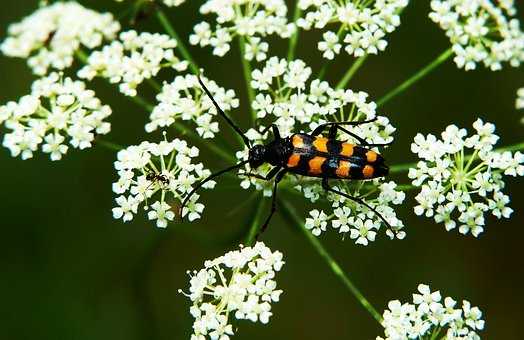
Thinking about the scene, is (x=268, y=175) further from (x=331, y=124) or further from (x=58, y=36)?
(x=58, y=36)

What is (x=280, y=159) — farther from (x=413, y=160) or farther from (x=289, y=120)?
(x=413, y=160)

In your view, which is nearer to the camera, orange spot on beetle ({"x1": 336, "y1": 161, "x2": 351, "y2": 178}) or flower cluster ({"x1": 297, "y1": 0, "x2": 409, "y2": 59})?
orange spot on beetle ({"x1": 336, "y1": 161, "x2": 351, "y2": 178})

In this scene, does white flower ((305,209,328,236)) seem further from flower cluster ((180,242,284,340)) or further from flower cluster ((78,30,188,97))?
flower cluster ((78,30,188,97))

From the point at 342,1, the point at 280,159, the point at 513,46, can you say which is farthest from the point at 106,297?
the point at 513,46

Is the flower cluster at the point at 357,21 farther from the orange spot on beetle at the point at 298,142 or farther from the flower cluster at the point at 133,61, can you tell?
the flower cluster at the point at 133,61

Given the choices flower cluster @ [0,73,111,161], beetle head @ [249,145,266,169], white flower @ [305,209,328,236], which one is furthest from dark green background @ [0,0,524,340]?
white flower @ [305,209,328,236]

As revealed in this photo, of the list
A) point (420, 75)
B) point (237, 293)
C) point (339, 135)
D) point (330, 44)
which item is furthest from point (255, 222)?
point (420, 75)

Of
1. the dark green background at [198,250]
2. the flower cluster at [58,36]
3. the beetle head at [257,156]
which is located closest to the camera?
the beetle head at [257,156]

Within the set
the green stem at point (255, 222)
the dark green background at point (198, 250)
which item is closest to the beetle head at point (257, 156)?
the green stem at point (255, 222)
